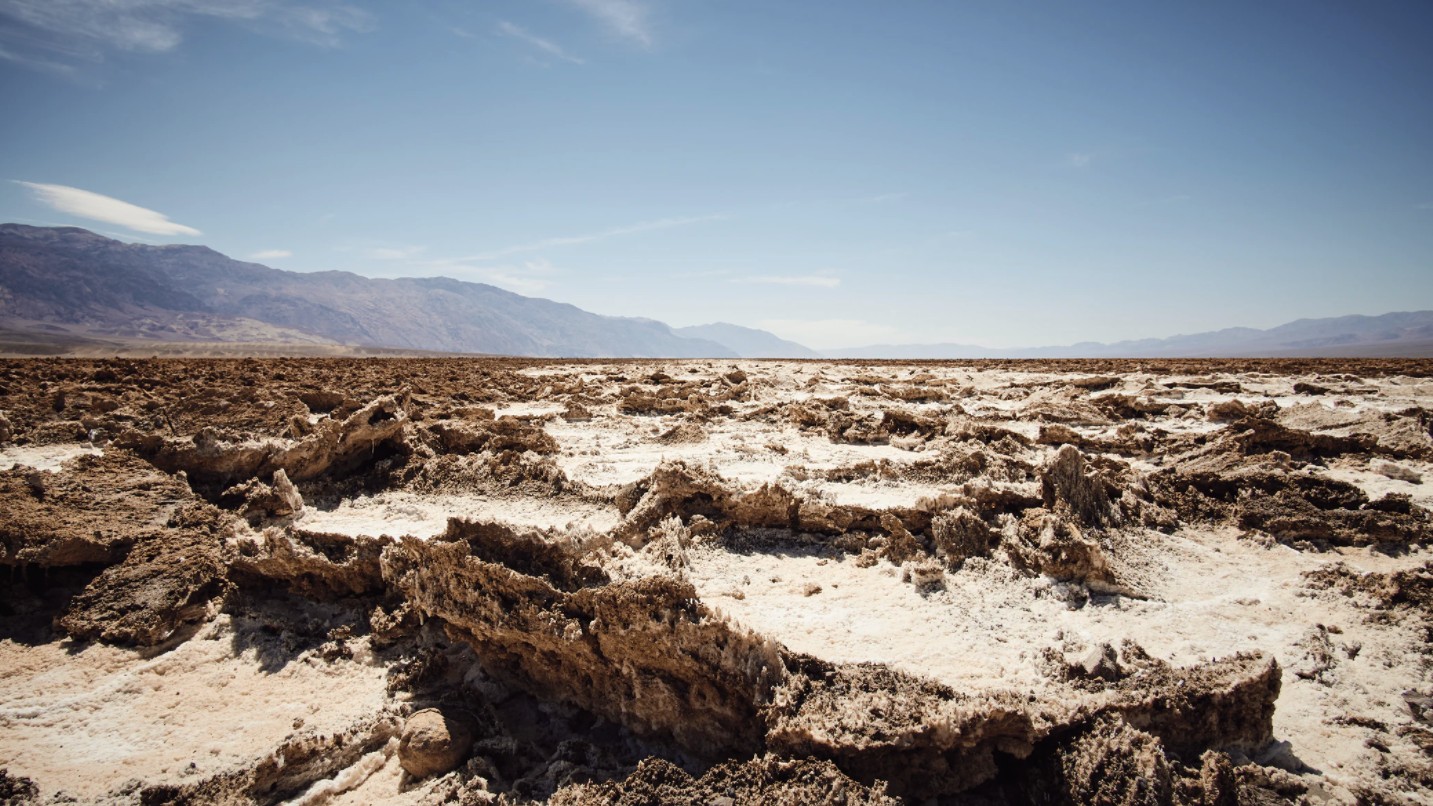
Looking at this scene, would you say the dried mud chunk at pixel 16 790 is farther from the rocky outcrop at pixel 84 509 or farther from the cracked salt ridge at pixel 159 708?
the rocky outcrop at pixel 84 509

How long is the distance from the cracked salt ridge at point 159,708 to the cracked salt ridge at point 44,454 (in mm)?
3723

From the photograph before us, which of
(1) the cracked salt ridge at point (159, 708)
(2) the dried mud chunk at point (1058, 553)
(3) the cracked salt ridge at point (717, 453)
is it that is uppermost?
(3) the cracked salt ridge at point (717, 453)

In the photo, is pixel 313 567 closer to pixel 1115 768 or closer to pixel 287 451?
pixel 287 451

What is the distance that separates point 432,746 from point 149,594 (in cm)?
278

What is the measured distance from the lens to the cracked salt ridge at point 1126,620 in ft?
9.72

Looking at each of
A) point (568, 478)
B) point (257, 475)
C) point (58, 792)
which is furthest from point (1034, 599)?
point (257, 475)

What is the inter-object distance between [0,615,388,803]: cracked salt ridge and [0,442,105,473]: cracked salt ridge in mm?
3723

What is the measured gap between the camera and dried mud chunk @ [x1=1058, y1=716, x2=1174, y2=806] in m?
2.28

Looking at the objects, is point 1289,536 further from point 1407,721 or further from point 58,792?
point 58,792

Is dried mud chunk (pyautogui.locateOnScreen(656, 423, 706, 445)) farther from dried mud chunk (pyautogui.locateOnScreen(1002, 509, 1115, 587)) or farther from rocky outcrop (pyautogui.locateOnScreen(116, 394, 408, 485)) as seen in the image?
dried mud chunk (pyautogui.locateOnScreen(1002, 509, 1115, 587))

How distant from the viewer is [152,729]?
125 inches

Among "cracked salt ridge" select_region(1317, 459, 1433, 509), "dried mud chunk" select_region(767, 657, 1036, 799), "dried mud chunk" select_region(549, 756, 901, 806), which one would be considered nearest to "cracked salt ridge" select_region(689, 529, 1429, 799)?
"dried mud chunk" select_region(767, 657, 1036, 799)

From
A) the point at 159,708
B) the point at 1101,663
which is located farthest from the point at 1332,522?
the point at 159,708

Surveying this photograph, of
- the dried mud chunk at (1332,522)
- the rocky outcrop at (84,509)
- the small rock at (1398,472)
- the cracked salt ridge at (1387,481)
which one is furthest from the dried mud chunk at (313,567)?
the small rock at (1398,472)
